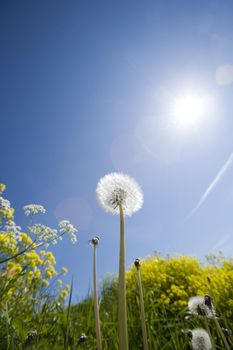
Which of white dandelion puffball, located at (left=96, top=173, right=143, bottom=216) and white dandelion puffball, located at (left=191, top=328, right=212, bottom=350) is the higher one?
white dandelion puffball, located at (left=96, top=173, right=143, bottom=216)

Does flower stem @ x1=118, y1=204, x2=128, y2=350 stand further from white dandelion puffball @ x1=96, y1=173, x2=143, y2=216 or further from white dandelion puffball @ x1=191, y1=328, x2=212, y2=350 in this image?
white dandelion puffball @ x1=191, y1=328, x2=212, y2=350

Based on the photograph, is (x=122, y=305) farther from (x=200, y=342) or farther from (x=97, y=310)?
(x=200, y=342)

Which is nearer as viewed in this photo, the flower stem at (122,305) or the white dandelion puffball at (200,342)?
the flower stem at (122,305)

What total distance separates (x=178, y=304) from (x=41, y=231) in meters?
3.52

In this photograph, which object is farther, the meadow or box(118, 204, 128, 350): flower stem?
the meadow

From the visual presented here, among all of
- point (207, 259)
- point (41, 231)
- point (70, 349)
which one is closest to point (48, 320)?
point (70, 349)

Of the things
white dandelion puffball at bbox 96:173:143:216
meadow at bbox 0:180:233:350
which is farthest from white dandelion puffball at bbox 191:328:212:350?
white dandelion puffball at bbox 96:173:143:216

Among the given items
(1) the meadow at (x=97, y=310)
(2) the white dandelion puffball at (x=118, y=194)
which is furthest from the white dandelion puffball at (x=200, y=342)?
(2) the white dandelion puffball at (x=118, y=194)

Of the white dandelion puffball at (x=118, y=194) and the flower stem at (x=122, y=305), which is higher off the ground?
the white dandelion puffball at (x=118, y=194)

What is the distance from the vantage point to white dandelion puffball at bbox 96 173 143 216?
5.56 ft

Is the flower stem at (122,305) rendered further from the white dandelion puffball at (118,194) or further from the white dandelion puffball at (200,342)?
the white dandelion puffball at (200,342)

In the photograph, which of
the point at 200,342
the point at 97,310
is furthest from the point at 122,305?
the point at 200,342

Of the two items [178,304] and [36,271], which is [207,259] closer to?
[178,304]

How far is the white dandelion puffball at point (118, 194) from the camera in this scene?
1.69m
